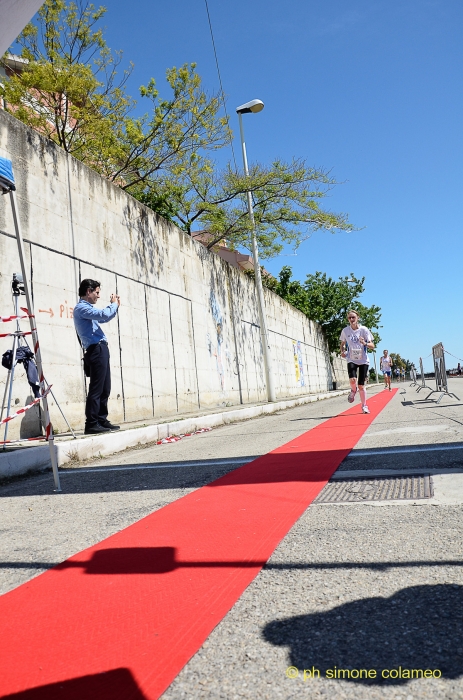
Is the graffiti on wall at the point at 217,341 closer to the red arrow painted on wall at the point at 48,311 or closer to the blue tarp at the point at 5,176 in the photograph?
the red arrow painted on wall at the point at 48,311

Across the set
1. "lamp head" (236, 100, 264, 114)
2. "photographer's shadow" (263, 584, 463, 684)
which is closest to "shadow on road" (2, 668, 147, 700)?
"photographer's shadow" (263, 584, 463, 684)

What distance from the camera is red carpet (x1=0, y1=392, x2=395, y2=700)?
1.61 metres

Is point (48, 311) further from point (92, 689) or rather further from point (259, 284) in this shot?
point (259, 284)

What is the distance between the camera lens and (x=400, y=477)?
13.2 ft

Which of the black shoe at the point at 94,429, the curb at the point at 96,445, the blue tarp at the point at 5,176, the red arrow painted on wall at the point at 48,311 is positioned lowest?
the curb at the point at 96,445

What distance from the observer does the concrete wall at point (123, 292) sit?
817 cm

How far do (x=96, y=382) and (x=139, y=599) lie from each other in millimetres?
5672

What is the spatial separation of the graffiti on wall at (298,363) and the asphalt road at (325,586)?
74.9ft

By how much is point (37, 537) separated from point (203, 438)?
5.38m

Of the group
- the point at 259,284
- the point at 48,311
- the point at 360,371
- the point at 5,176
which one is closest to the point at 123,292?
the point at 48,311

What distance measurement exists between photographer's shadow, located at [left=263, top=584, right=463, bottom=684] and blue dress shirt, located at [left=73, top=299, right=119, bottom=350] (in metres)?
5.70

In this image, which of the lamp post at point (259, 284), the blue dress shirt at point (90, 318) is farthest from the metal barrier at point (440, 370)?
the blue dress shirt at point (90, 318)

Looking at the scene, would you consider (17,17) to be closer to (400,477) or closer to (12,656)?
(12,656)

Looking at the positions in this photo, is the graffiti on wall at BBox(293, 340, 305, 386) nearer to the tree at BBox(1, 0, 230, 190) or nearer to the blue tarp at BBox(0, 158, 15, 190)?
the tree at BBox(1, 0, 230, 190)
